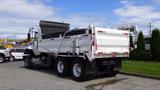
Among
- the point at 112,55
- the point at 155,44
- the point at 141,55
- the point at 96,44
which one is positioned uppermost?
the point at 96,44

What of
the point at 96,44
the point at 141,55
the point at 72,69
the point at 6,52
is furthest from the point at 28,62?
the point at 141,55

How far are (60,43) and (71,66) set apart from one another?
163 cm

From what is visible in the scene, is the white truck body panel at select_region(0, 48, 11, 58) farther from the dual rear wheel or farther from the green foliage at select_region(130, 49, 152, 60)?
the dual rear wheel

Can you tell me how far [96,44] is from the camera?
1402 centimetres

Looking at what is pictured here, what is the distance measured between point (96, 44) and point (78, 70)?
1695 mm

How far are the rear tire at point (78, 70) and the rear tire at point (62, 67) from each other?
63cm

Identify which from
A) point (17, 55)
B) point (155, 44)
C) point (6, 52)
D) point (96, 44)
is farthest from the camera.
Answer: point (17, 55)

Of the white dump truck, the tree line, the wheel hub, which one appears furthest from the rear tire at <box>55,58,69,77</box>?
the tree line

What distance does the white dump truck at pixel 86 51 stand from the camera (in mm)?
14102

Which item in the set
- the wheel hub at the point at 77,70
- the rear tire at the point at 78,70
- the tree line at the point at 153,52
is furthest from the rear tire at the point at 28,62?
the tree line at the point at 153,52

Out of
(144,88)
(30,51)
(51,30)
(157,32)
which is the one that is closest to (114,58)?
(144,88)

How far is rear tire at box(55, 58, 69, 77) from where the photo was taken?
1578 centimetres

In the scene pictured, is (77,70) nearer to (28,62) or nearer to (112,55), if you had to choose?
(112,55)

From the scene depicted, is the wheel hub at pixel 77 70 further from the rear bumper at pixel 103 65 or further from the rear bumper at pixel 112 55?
the rear bumper at pixel 112 55
